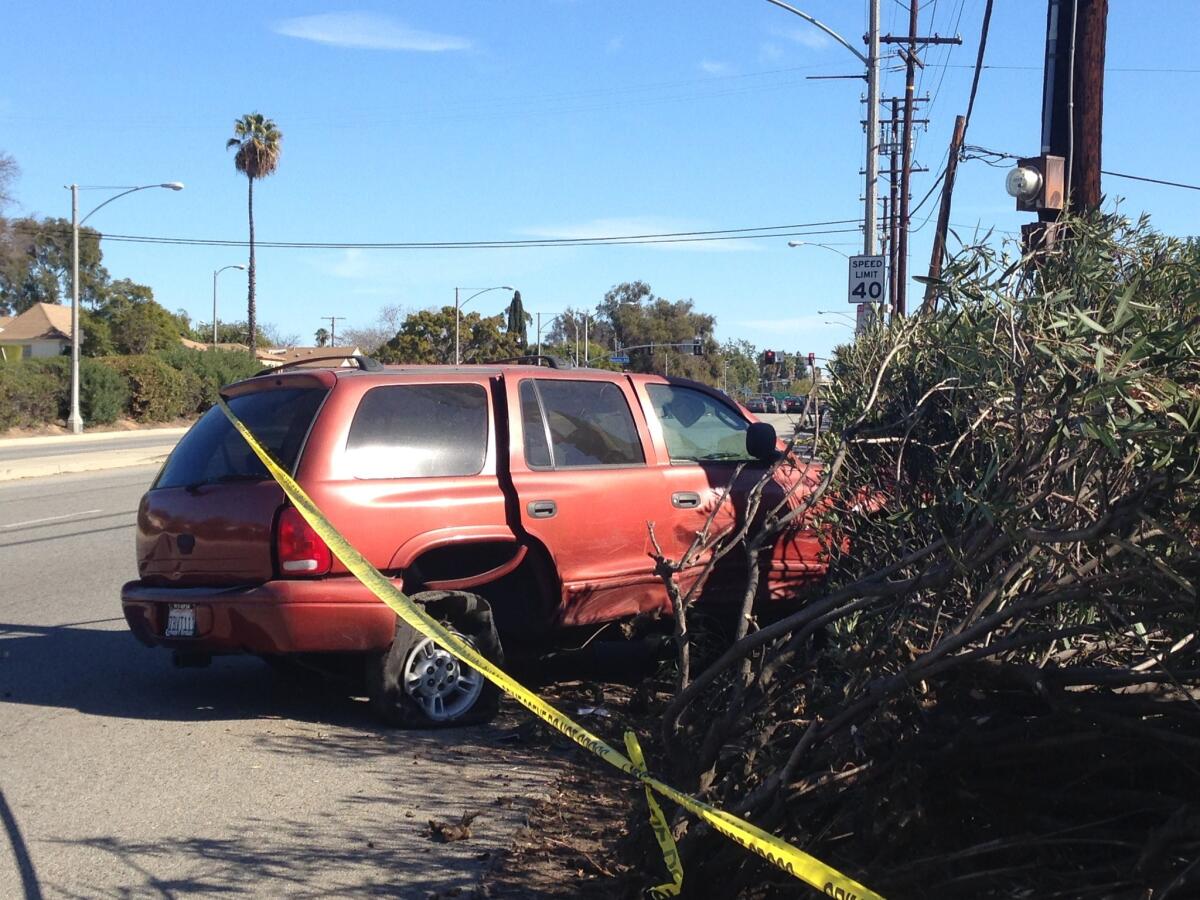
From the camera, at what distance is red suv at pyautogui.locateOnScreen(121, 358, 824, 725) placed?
6.09 m

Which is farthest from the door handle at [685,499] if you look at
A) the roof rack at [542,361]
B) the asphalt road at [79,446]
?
the asphalt road at [79,446]

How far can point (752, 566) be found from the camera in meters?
4.77

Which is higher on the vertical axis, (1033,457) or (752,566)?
(1033,457)

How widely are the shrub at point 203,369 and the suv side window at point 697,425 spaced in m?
43.9

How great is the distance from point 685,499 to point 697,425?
64cm

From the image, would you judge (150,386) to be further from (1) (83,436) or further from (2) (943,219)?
(2) (943,219)

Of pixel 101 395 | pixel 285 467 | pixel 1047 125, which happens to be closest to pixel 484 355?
pixel 101 395

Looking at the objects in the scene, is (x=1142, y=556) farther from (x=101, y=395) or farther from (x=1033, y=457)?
(x=101, y=395)

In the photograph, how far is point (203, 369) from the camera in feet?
170

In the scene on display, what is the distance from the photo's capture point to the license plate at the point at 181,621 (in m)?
6.22

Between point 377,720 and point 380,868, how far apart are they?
2040 millimetres

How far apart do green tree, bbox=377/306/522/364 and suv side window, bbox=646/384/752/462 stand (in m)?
43.3

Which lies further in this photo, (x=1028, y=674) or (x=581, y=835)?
(x=581, y=835)

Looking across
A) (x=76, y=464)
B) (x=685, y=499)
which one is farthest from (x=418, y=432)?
(x=76, y=464)
